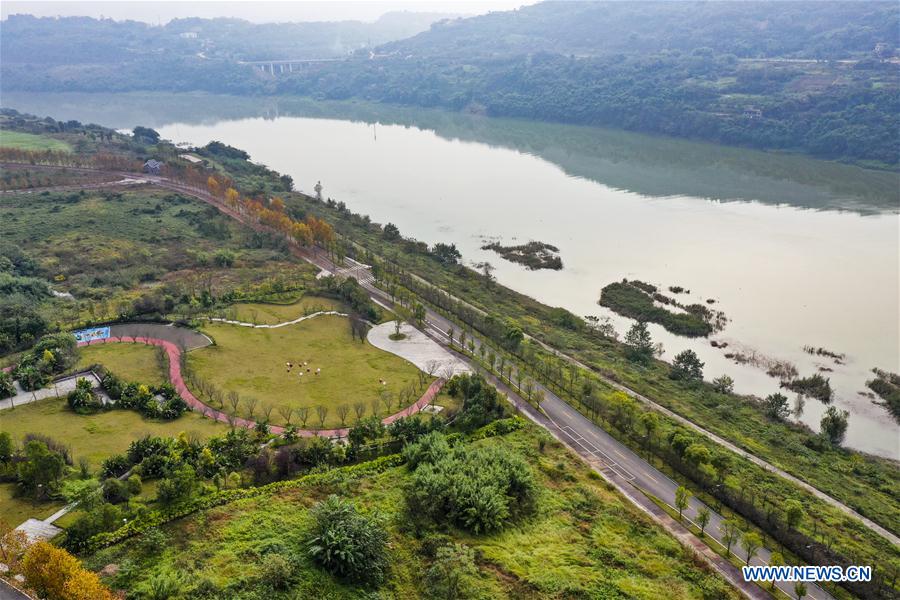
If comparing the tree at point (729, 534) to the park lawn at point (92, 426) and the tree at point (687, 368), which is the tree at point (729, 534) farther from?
the park lawn at point (92, 426)

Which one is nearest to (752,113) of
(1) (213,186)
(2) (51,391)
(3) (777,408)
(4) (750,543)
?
(3) (777,408)

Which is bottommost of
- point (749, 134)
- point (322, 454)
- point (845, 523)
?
point (845, 523)

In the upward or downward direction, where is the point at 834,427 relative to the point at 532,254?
downward

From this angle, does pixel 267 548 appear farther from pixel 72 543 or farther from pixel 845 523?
pixel 845 523

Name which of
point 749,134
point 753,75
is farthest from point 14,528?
point 753,75

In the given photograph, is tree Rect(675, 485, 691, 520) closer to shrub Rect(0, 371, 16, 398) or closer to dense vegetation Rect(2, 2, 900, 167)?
shrub Rect(0, 371, 16, 398)

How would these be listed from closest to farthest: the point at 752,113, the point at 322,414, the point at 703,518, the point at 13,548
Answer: the point at 13,548
the point at 703,518
the point at 322,414
the point at 752,113

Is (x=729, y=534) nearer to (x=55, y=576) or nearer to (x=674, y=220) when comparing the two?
(x=55, y=576)
